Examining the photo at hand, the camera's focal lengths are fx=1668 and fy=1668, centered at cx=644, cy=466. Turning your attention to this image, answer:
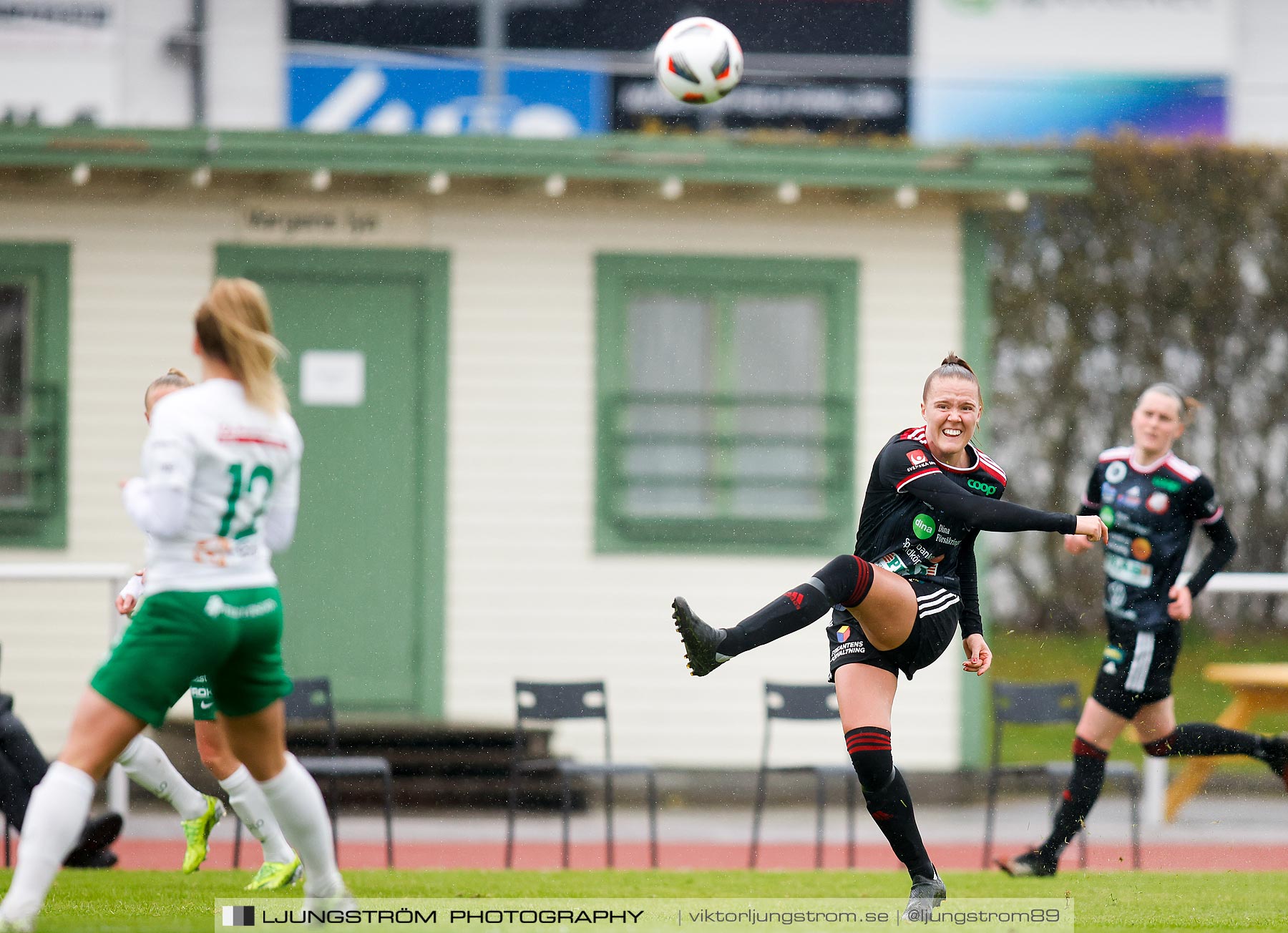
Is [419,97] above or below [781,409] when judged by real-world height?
above

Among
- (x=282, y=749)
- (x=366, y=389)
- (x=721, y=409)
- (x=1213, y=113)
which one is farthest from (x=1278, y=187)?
(x=282, y=749)

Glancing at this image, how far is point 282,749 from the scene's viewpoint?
5.37 meters

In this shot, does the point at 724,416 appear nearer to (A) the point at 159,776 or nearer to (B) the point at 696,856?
(B) the point at 696,856

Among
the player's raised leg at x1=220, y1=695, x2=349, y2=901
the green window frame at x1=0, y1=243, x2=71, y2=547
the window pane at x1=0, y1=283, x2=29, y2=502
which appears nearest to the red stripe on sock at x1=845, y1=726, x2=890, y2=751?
the player's raised leg at x1=220, y1=695, x2=349, y2=901

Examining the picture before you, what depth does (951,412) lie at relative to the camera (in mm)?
6238

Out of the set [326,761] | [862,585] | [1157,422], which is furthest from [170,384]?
[1157,422]

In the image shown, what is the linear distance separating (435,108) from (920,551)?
46.8ft

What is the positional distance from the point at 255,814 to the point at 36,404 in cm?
591

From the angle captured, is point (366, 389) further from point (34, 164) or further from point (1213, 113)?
point (1213, 113)

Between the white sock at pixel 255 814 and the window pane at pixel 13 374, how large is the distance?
5721 millimetres

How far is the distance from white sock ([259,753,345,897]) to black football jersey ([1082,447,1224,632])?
4.19 metres

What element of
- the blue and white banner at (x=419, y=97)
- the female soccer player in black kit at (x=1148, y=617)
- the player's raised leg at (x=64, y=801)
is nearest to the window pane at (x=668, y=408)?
the female soccer player in black kit at (x=1148, y=617)

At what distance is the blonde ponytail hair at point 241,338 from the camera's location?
509cm

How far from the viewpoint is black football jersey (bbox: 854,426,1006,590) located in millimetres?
6275
